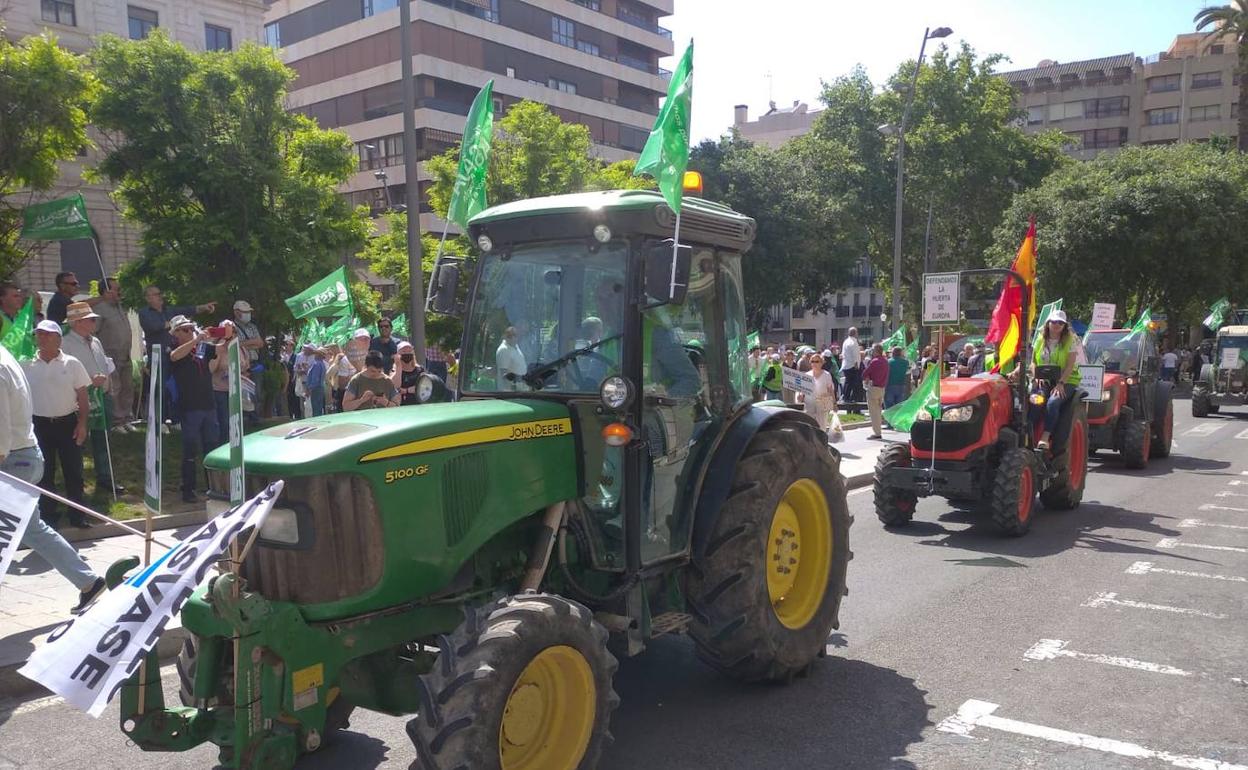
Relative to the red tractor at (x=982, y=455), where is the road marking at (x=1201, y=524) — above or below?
below

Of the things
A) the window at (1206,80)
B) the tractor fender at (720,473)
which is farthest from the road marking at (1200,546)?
the window at (1206,80)

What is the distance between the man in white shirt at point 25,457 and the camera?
233 inches

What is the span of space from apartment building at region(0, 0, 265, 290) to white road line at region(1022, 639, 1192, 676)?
2833 centimetres

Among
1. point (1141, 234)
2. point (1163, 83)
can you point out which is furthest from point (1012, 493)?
point (1163, 83)

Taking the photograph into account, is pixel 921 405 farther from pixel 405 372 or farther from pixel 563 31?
pixel 563 31

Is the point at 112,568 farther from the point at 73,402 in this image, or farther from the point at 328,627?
the point at 73,402

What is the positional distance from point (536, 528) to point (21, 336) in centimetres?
655

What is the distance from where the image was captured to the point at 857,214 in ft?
140

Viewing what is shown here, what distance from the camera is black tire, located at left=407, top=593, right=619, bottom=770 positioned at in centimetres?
325

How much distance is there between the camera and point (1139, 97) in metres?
71.0

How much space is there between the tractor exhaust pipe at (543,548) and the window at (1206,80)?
79.4 meters

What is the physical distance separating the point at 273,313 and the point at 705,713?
12.1 metres

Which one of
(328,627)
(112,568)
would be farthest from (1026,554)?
(112,568)

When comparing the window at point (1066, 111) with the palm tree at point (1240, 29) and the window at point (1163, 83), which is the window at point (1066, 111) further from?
the palm tree at point (1240, 29)
